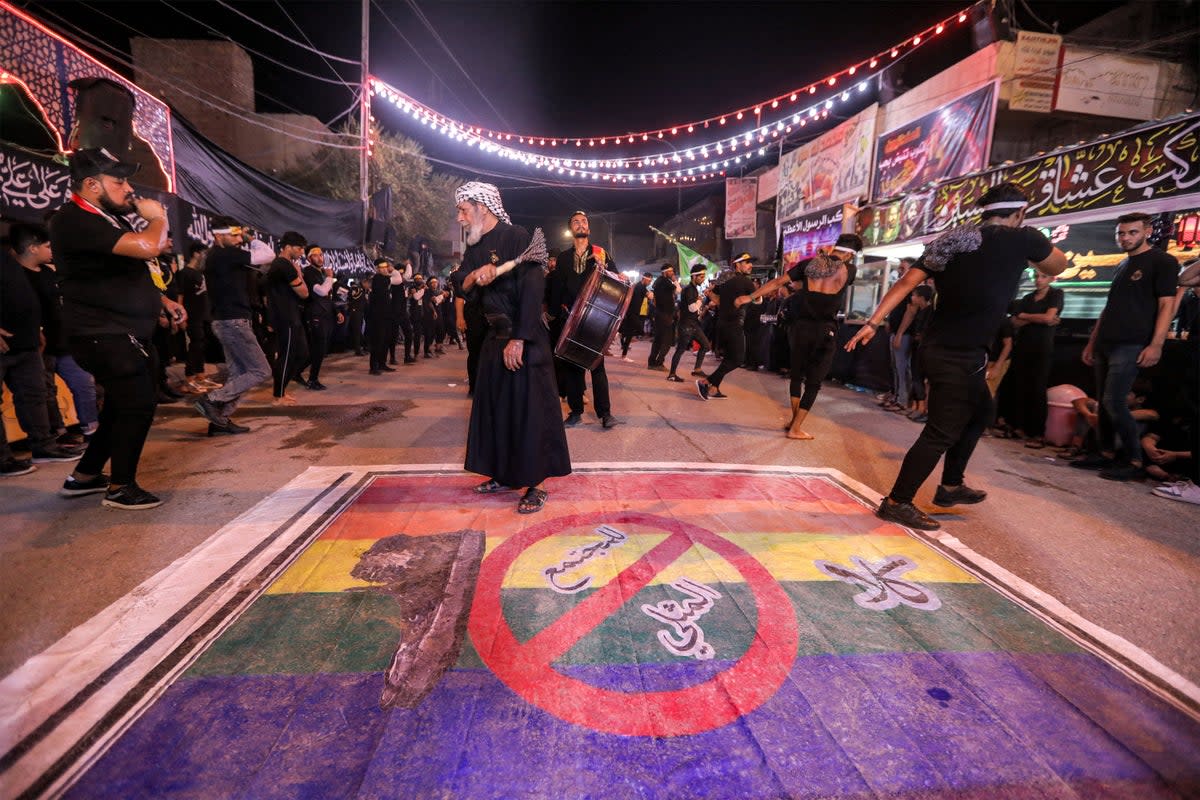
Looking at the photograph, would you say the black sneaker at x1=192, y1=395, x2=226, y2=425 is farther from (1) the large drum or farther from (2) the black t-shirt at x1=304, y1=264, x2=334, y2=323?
(1) the large drum

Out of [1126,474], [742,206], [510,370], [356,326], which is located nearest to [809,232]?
[742,206]

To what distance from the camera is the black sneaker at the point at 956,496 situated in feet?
12.4

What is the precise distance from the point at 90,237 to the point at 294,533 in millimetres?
2057

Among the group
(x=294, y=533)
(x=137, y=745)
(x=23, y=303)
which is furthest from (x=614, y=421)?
(x=23, y=303)

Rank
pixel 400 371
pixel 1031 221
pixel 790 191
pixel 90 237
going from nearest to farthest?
pixel 90 237, pixel 1031 221, pixel 400 371, pixel 790 191

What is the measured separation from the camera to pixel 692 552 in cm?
283

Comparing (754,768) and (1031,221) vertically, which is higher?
(1031,221)

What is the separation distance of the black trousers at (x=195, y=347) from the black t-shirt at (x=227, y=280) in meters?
4.10

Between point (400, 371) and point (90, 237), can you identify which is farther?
point (400, 371)

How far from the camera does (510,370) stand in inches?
133

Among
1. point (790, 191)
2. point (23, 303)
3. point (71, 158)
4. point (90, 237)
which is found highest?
point (790, 191)

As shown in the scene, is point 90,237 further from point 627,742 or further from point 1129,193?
point 1129,193

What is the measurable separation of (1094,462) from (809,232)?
14.3 m

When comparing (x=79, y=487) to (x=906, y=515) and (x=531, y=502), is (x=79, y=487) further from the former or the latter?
(x=906, y=515)
